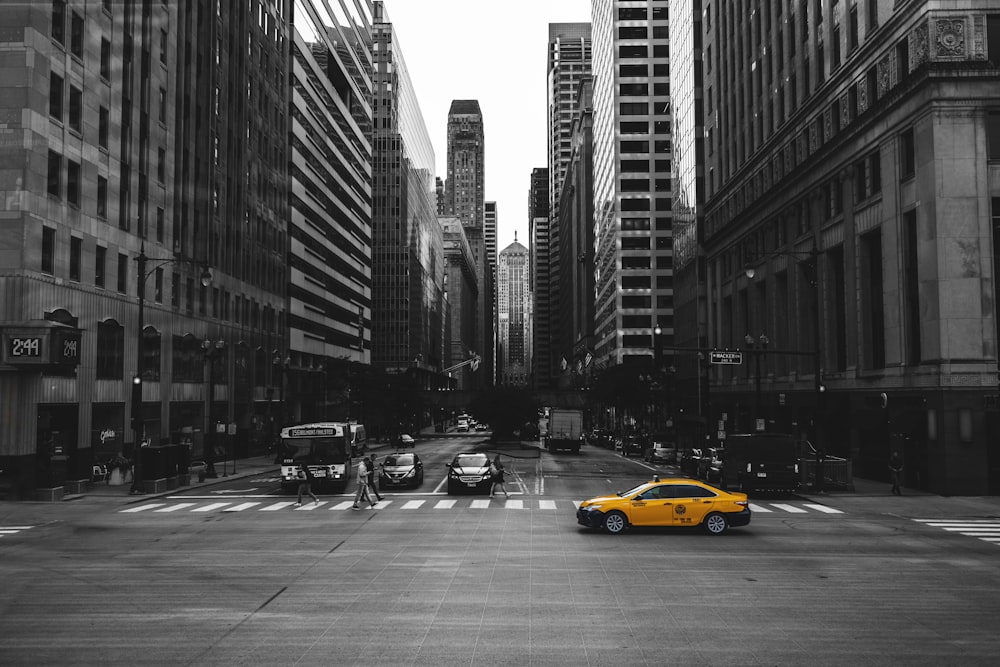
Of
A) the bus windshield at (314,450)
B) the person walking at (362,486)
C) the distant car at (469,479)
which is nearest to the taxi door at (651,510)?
the person walking at (362,486)

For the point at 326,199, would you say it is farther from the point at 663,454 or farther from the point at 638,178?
the point at 663,454

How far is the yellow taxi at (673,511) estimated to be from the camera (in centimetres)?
2255

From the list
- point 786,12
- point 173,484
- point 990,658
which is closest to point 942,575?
point 990,658

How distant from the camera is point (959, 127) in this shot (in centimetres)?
3553

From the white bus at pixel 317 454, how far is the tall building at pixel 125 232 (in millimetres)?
6413

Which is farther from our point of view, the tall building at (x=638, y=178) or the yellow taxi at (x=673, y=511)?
the tall building at (x=638, y=178)

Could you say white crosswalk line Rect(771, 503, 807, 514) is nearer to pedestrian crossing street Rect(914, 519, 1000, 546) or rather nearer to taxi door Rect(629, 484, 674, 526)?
pedestrian crossing street Rect(914, 519, 1000, 546)

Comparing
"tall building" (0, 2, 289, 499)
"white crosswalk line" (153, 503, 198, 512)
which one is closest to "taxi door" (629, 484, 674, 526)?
"white crosswalk line" (153, 503, 198, 512)

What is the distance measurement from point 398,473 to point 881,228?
25673mm

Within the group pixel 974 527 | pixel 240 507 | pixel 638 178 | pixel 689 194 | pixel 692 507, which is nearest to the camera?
pixel 692 507

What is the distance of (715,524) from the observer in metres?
22.5

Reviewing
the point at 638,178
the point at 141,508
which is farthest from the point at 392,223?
the point at 141,508

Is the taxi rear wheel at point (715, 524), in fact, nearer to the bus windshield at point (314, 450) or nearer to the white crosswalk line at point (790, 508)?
→ the white crosswalk line at point (790, 508)

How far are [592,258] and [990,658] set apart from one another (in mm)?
167560
